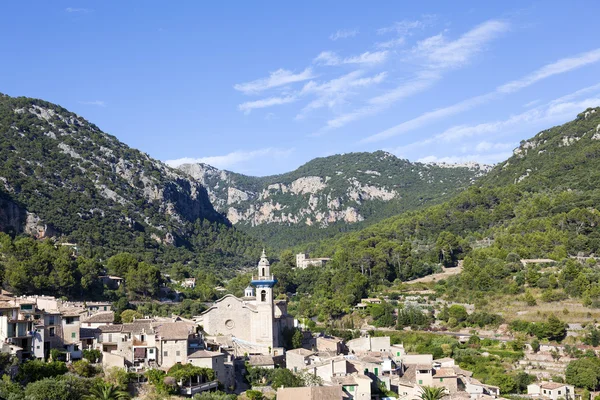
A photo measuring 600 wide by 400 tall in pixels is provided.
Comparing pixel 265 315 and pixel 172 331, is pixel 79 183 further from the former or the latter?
pixel 172 331

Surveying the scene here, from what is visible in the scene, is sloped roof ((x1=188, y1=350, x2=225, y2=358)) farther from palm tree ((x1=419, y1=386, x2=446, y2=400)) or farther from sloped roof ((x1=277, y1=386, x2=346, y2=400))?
palm tree ((x1=419, y1=386, x2=446, y2=400))

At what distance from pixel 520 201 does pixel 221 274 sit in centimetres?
4150

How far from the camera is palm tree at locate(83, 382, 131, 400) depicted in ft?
107

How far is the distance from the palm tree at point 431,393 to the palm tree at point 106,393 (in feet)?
52.4

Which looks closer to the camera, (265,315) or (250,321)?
(265,315)

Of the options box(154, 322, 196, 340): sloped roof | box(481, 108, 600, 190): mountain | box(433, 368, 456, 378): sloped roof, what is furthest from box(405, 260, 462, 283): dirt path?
box(154, 322, 196, 340): sloped roof

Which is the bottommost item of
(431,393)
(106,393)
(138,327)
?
(431,393)

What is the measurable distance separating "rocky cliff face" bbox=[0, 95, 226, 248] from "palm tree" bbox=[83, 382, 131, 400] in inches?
2101

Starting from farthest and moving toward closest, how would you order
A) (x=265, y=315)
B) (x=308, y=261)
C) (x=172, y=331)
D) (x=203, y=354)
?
(x=308, y=261), (x=265, y=315), (x=172, y=331), (x=203, y=354)

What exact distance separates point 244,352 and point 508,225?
53070 mm

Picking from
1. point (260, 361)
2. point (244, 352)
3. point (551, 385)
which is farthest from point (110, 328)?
point (551, 385)

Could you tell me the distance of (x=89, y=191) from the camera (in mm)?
103750

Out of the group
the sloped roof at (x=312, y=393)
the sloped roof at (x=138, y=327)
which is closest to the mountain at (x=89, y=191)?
the sloped roof at (x=138, y=327)

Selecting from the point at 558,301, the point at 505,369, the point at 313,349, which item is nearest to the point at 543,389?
the point at 505,369
